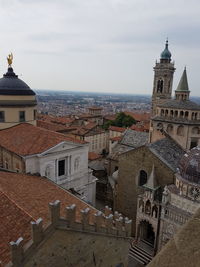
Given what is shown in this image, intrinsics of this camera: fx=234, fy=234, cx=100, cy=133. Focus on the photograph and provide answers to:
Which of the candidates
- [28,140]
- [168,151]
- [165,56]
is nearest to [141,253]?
[168,151]

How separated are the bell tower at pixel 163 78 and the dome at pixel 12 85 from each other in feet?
139

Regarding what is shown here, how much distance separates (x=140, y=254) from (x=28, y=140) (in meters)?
16.5

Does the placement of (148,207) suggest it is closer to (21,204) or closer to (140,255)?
(140,255)

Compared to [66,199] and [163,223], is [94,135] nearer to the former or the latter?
[163,223]

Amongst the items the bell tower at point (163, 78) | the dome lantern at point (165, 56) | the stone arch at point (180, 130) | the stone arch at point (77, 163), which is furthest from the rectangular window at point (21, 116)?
the dome lantern at point (165, 56)

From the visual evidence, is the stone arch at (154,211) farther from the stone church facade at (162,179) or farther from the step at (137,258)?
the step at (137,258)

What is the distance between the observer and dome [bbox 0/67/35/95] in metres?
28.8

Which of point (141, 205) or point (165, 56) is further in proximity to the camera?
point (165, 56)

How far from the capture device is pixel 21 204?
13.1 m

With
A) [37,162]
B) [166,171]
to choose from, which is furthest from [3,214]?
[166,171]

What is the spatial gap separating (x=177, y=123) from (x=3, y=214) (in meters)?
25.2

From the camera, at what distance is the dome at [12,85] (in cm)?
2880

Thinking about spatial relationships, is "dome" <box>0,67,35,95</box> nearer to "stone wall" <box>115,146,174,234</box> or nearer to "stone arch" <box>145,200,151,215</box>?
"stone wall" <box>115,146,174,234</box>

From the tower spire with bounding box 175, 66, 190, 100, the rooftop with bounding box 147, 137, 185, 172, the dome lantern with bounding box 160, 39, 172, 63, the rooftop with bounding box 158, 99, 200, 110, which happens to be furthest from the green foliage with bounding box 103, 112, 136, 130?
the rooftop with bounding box 147, 137, 185, 172
